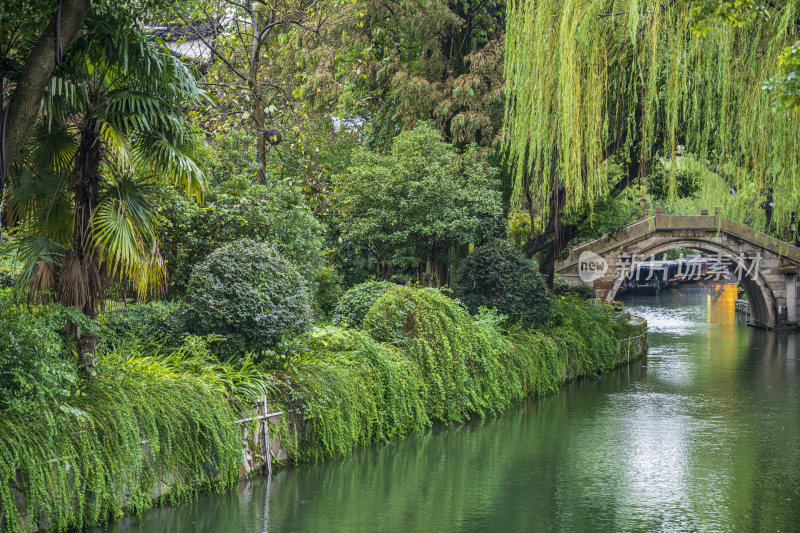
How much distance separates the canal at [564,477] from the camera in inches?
325

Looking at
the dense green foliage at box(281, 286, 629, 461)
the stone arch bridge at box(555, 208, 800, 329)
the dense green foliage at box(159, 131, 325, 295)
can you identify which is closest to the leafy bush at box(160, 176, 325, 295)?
the dense green foliage at box(159, 131, 325, 295)

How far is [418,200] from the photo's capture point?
16.4 metres

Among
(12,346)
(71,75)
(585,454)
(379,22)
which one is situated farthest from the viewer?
(379,22)

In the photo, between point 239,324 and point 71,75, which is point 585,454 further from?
point 71,75

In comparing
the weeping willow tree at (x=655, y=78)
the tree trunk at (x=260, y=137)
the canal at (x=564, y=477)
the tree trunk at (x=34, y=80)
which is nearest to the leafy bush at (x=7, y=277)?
the tree trunk at (x=260, y=137)

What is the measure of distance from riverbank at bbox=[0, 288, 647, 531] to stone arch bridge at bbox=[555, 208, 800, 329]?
12.6m

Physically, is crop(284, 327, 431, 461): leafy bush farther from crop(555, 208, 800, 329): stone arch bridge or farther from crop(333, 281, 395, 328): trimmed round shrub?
crop(555, 208, 800, 329): stone arch bridge

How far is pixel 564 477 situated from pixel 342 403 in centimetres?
291

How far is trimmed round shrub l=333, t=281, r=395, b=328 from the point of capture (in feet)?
44.2

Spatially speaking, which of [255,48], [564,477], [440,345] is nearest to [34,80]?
[564,477]

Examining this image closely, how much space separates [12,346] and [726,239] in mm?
28724

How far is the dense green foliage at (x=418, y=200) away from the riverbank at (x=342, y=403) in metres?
2.26

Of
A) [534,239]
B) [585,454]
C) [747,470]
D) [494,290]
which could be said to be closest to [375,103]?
[534,239]

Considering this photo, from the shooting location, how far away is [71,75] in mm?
7988
